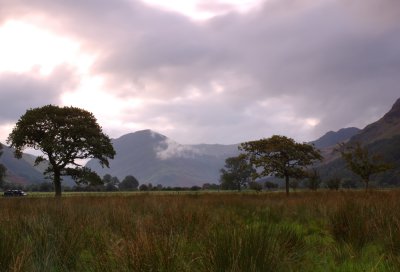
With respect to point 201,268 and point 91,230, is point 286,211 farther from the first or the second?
point 201,268

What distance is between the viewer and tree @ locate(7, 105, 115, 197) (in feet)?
121

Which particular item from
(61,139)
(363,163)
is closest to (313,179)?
(363,163)

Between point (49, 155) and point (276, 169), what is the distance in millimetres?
21813

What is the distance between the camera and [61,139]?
122 ft

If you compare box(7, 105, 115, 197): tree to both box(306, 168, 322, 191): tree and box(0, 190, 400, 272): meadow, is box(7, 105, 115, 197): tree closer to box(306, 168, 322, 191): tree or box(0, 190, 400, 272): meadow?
box(306, 168, 322, 191): tree

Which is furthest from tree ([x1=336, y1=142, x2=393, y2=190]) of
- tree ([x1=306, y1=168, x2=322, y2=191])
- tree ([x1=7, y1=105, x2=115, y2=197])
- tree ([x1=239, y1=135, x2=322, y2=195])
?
tree ([x1=7, y1=105, x2=115, y2=197])

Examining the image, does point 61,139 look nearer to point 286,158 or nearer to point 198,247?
point 286,158

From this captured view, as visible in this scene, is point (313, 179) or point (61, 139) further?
point (313, 179)

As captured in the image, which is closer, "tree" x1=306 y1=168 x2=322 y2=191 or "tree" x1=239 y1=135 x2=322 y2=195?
"tree" x1=239 y1=135 x2=322 y2=195

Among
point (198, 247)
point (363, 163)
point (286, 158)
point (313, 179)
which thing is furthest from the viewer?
point (313, 179)

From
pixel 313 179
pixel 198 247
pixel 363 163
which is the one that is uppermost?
pixel 363 163

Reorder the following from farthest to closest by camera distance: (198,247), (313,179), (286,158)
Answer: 1. (313,179)
2. (286,158)
3. (198,247)

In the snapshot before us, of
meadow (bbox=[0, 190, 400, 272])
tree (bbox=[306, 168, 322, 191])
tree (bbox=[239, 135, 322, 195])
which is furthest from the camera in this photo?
tree (bbox=[306, 168, 322, 191])

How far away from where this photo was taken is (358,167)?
4225cm
